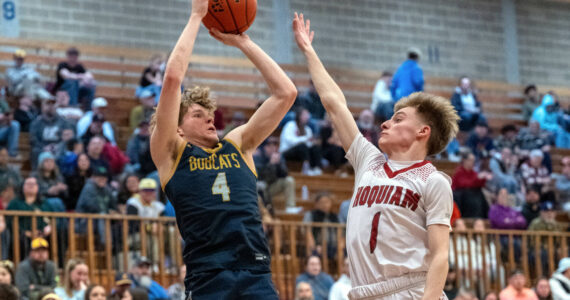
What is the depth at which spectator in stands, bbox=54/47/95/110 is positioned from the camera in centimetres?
1475

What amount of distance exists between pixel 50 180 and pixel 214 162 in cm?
780

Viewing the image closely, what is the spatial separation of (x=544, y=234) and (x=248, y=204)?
9.98 meters

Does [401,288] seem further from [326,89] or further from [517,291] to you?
[517,291]

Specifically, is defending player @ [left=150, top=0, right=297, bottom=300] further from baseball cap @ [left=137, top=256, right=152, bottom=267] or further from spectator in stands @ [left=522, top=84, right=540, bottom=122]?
spectator in stands @ [left=522, top=84, right=540, bottom=122]

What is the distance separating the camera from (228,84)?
736 inches

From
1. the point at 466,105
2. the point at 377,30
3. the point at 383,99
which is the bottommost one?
the point at 466,105

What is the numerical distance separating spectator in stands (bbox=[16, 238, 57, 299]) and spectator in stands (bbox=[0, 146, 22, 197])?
6.71 ft

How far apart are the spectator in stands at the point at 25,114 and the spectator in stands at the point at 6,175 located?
6.46 feet

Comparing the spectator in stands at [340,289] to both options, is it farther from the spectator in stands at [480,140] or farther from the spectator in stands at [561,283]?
the spectator in stands at [480,140]

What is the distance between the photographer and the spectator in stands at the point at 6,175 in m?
11.8

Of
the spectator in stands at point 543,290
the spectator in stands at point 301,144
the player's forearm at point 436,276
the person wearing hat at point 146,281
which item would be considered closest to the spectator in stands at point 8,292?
the person wearing hat at point 146,281

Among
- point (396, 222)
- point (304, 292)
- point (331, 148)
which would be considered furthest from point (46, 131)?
point (396, 222)

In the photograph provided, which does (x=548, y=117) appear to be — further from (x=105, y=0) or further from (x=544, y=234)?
(x=105, y=0)

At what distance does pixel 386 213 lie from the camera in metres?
4.28
